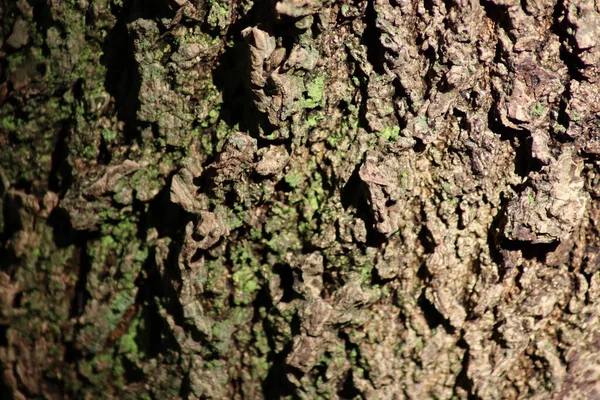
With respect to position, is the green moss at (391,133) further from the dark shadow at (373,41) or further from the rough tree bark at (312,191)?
the dark shadow at (373,41)

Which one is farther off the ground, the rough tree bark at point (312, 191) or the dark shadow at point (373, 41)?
the dark shadow at point (373, 41)

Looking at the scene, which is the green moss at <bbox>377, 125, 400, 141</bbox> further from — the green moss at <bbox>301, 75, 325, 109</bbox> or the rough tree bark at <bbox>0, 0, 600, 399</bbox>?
the green moss at <bbox>301, 75, 325, 109</bbox>

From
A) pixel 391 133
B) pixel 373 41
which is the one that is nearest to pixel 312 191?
pixel 391 133

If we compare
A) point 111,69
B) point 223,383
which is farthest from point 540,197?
point 111,69

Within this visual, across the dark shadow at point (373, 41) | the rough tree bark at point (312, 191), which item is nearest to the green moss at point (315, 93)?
the rough tree bark at point (312, 191)

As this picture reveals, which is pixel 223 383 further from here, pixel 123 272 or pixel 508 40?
pixel 508 40

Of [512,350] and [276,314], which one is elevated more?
[512,350]

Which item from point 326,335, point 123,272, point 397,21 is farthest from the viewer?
point 123,272

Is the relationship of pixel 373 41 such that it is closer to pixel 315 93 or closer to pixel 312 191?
pixel 315 93

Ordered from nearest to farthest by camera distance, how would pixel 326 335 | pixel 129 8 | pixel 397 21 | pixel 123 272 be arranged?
pixel 397 21, pixel 129 8, pixel 326 335, pixel 123 272
